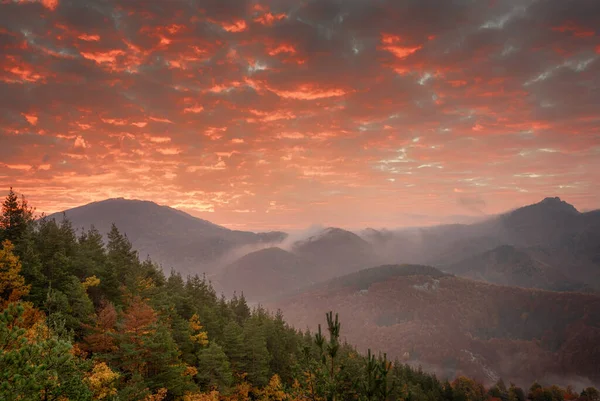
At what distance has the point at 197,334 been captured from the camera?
48062 mm

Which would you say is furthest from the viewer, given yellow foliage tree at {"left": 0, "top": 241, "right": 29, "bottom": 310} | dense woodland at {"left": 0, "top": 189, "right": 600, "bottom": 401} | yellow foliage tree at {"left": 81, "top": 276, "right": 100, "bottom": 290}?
yellow foliage tree at {"left": 81, "top": 276, "right": 100, "bottom": 290}

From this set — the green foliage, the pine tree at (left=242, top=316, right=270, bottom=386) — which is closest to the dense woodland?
the green foliage

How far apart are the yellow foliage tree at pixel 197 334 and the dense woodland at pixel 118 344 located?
23 centimetres

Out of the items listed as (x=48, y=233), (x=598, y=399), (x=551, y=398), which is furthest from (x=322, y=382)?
(x=598, y=399)

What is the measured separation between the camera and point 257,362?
49938mm

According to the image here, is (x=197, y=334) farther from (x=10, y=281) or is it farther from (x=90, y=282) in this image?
(x=10, y=281)

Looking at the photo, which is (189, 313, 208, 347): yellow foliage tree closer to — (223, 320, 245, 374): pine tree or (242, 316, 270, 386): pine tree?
(223, 320, 245, 374): pine tree

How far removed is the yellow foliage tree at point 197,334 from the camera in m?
44.8

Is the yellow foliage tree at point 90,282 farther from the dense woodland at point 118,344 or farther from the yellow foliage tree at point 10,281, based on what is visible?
the yellow foliage tree at point 10,281

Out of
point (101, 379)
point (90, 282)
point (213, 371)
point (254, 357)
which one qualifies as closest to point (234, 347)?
point (254, 357)

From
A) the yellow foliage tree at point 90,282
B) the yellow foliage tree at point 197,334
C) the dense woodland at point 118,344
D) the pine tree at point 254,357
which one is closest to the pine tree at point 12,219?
the dense woodland at point 118,344

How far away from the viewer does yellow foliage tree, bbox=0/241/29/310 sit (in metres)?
31.0

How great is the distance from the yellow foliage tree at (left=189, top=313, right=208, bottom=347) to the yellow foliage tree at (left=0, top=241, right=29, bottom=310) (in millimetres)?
20470

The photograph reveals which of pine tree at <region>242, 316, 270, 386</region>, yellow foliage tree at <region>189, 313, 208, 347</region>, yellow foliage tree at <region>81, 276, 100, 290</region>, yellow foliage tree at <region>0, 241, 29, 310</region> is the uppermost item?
yellow foliage tree at <region>0, 241, 29, 310</region>
